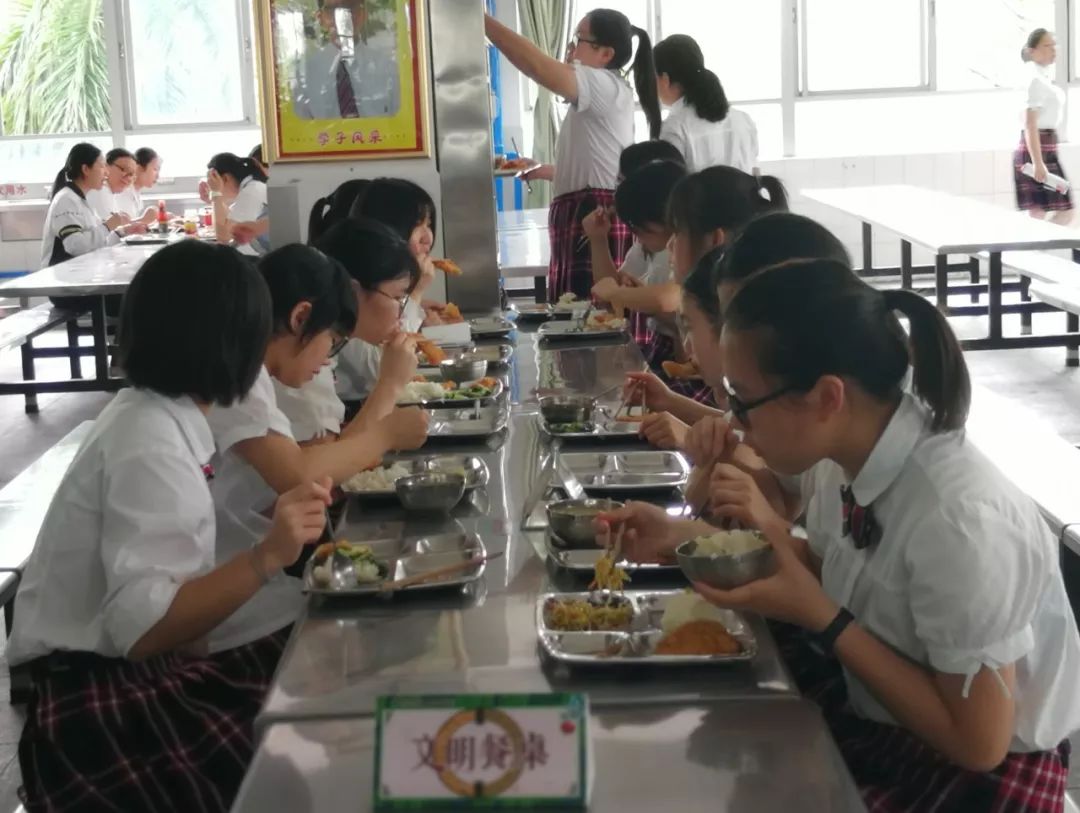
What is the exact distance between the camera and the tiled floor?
5.69 meters

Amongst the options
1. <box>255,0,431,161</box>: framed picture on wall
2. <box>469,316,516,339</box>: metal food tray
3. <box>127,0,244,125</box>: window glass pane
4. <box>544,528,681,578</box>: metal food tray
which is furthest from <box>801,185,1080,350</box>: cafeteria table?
<box>127,0,244,125</box>: window glass pane

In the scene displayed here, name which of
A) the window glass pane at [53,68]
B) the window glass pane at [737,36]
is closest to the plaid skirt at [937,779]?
the window glass pane at [737,36]

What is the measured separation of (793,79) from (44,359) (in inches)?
207

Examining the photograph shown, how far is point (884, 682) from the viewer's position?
1520 mm

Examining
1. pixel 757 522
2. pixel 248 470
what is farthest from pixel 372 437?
pixel 757 522

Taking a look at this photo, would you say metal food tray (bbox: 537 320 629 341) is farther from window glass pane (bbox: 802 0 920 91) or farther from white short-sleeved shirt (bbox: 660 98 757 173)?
window glass pane (bbox: 802 0 920 91)

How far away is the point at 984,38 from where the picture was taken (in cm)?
936

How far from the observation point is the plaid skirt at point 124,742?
5.87ft

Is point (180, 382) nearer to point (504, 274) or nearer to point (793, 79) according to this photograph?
point (504, 274)

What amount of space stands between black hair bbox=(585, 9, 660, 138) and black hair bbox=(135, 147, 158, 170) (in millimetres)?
4880

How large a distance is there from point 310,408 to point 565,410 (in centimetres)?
52

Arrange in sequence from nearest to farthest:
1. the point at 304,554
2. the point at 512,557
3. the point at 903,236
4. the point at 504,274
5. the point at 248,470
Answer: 1. the point at 512,557
2. the point at 248,470
3. the point at 304,554
4. the point at 504,274
5. the point at 903,236

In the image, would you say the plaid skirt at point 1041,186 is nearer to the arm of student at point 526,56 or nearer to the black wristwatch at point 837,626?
the arm of student at point 526,56

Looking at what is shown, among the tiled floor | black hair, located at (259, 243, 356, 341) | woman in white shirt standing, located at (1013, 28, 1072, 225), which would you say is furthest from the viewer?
woman in white shirt standing, located at (1013, 28, 1072, 225)
